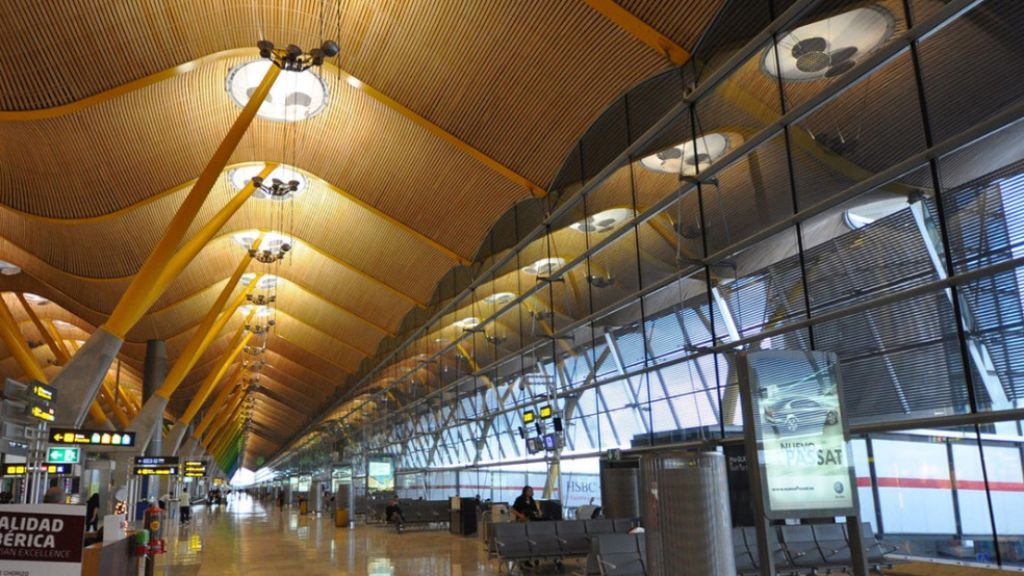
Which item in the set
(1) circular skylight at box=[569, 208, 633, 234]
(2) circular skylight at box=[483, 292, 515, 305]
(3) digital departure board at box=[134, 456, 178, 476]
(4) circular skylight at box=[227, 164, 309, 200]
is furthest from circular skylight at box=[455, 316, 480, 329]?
(3) digital departure board at box=[134, 456, 178, 476]

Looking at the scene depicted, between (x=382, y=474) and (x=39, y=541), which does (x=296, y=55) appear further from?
(x=382, y=474)

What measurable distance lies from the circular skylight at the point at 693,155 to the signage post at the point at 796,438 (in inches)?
299

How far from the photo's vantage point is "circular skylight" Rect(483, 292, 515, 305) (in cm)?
2219

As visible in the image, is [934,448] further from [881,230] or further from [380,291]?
[380,291]

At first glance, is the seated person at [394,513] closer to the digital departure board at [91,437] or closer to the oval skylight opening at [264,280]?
the digital departure board at [91,437]

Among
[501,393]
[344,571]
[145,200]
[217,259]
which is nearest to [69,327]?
[217,259]

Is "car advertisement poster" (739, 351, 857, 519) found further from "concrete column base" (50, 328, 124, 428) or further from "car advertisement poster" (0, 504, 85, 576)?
"concrete column base" (50, 328, 124, 428)

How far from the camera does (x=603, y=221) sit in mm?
17141

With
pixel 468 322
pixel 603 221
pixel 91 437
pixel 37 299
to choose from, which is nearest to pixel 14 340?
pixel 91 437

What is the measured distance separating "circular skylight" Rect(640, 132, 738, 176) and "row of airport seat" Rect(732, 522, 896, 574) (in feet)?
19.7

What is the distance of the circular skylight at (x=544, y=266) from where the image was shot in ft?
63.6

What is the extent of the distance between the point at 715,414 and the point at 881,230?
4.39 m

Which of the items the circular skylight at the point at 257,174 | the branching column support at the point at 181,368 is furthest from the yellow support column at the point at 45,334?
the circular skylight at the point at 257,174

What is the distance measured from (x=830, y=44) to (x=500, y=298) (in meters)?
13.6
